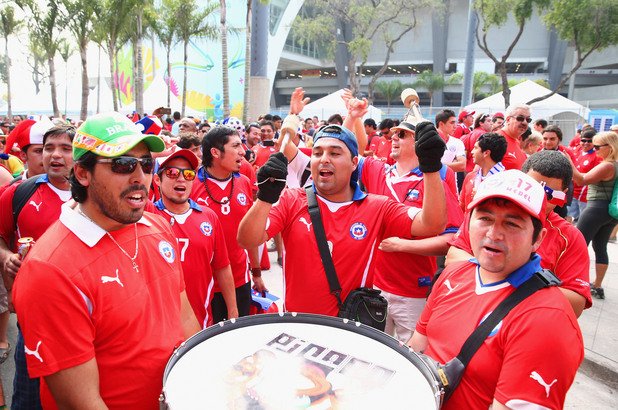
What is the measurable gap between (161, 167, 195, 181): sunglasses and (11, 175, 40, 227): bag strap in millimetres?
1040

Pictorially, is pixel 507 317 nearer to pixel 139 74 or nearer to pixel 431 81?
pixel 139 74

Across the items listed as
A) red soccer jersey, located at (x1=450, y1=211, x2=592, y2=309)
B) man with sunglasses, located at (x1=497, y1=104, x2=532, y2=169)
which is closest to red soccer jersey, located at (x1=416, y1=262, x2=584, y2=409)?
red soccer jersey, located at (x1=450, y1=211, x2=592, y2=309)

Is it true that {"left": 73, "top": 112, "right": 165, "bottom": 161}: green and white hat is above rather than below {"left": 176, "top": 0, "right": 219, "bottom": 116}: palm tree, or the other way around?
below

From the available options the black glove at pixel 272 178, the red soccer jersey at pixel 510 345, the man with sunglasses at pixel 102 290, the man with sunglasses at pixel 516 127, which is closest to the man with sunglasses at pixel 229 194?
the black glove at pixel 272 178

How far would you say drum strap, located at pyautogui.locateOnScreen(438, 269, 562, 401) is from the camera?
5.52ft

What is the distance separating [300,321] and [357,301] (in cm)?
71

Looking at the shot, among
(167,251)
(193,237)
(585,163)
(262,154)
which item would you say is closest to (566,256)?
(167,251)

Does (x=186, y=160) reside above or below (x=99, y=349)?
above

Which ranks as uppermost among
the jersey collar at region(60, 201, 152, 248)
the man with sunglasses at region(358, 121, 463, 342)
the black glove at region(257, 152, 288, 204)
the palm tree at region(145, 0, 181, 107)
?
the palm tree at region(145, 0, 181, 107)

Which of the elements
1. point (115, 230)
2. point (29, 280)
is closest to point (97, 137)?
point (115, 230)

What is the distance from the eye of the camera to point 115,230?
1904 mm

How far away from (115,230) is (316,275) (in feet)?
4.03

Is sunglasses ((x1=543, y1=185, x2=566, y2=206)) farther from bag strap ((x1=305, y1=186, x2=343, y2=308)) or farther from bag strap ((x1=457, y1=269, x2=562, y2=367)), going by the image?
bag strap ((x1=305, y1=186, x2=343, y2=308))

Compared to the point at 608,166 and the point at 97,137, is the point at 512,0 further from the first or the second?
the point at 97,137
